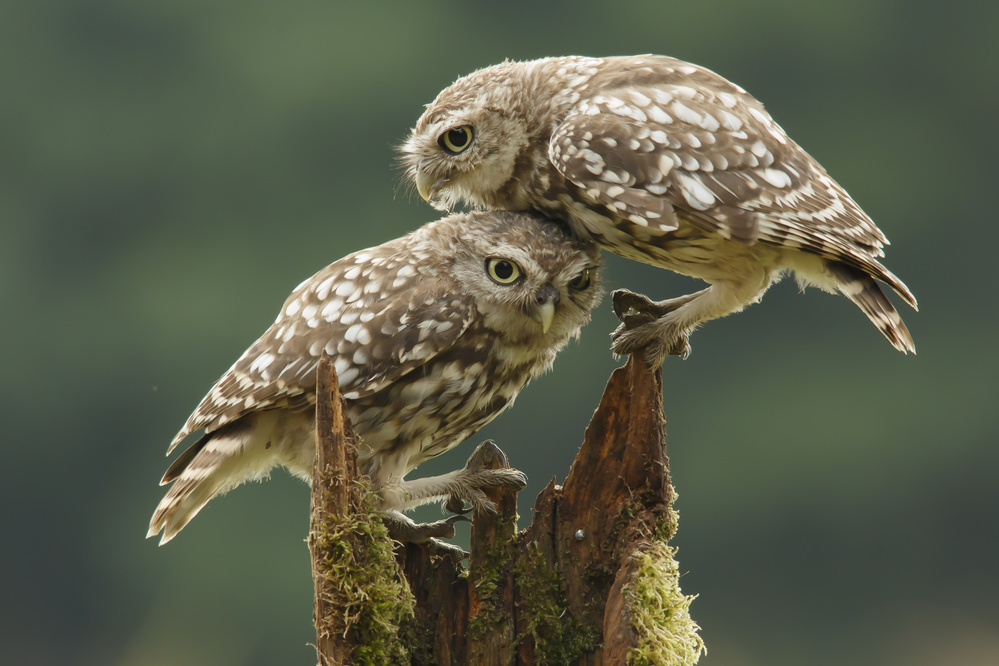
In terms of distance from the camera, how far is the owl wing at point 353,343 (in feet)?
6.93

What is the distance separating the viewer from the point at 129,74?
18.5 ft

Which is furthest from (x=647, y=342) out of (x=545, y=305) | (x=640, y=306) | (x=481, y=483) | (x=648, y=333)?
(x=481, y=483)

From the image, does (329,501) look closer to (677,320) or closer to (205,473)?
(205,473)

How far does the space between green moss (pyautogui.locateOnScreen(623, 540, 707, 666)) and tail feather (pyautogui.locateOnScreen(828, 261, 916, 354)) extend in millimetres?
639

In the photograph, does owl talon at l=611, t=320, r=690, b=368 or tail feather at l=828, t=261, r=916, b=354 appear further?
owl talon at l=611, t=320, r=690, b=368

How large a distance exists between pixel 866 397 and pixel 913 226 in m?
1.00

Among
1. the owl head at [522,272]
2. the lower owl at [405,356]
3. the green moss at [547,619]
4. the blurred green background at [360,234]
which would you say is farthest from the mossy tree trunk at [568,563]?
the blurred green background at [360,234]

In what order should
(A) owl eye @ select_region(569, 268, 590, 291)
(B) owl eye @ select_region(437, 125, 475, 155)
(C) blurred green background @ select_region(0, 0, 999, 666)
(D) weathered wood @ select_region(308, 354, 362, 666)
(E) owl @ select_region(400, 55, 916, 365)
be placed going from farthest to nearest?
(C) blurred green background @ select_region(0, 0, 999, 666)
(B) owl eye @ select_region(437, 125, 475, 155)
(A) owl eye @ select_region(569, 268, 590, 291)
(E) owl @ select_region(400, 55, 916, 365)
(D) weathered wood @ select_region(308, 354, 362, 666)

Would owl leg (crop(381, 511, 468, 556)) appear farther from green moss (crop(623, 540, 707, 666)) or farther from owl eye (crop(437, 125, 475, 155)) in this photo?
owl eye (crop(437, 125, 475, 155))

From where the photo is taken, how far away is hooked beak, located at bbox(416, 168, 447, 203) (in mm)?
2412

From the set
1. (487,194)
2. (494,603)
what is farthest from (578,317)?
(494,603)

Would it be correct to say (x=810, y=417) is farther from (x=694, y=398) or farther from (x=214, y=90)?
(x=214, y=90)

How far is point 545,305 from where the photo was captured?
2.16 m

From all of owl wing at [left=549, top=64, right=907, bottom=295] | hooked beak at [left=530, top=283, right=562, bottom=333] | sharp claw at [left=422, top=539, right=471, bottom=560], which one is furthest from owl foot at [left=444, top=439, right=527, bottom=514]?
owl wing at [left=549, top=64, right=907, bottom=295]
